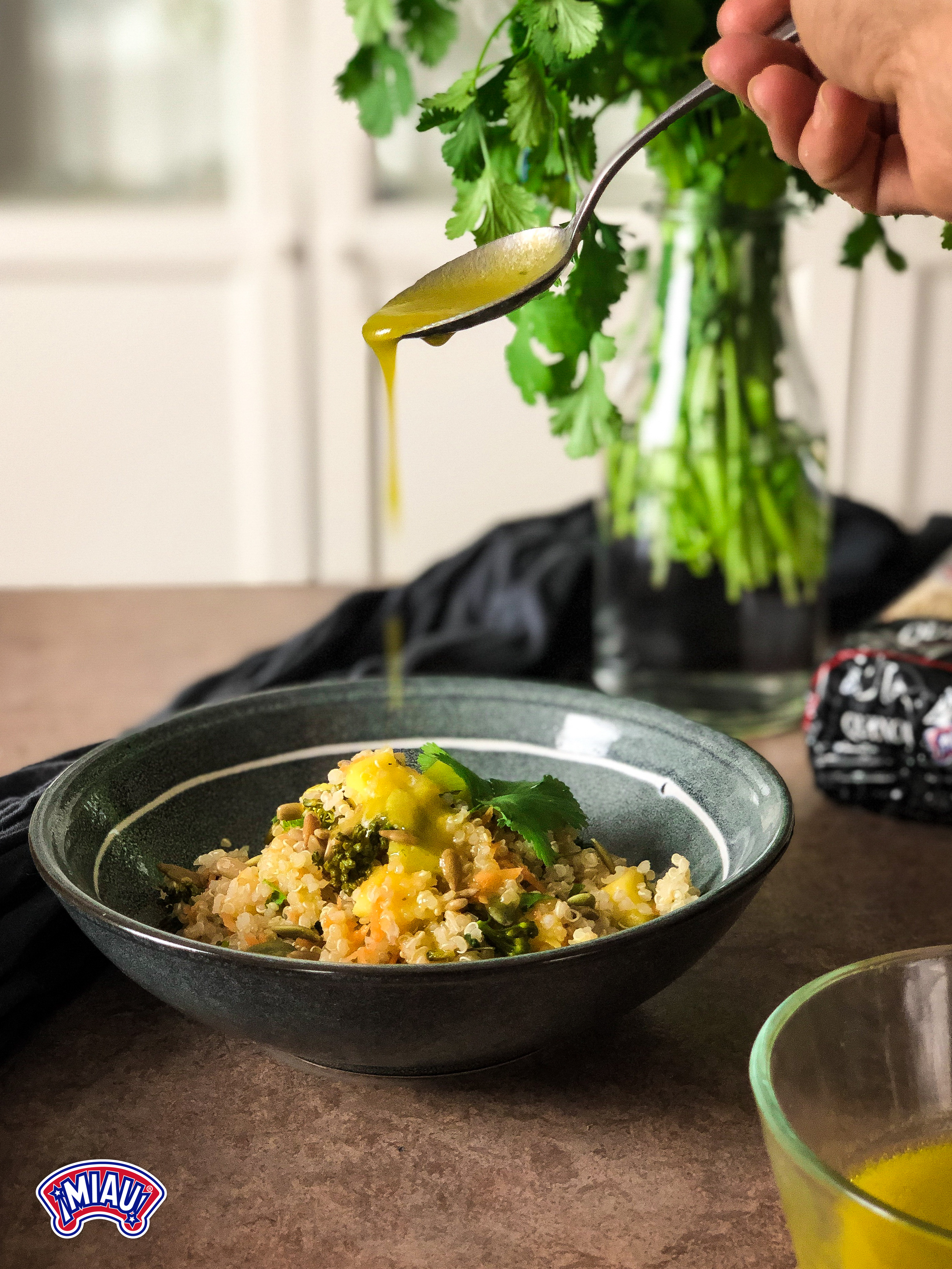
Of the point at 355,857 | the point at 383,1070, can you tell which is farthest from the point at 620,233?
the point at 383,1070

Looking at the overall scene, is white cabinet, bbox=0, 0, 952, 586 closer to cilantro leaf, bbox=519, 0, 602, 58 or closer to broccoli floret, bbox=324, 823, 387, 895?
cilantro leaf, bbox=519, 0, 602, 58

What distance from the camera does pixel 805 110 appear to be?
845mm

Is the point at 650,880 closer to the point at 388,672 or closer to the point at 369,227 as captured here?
the point at 388,672

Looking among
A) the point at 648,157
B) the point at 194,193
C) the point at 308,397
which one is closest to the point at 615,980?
the point at 648,157

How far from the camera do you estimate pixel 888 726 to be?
1.13 m

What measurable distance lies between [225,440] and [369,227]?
0.63m

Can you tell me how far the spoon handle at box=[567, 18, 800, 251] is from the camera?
80 cm

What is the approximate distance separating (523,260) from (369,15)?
0.36 meters

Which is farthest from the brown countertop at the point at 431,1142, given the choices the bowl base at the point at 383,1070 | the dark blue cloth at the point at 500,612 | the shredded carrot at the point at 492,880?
the dark blue cloth at the point at 500,612

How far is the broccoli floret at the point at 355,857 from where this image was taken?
804 millimetres

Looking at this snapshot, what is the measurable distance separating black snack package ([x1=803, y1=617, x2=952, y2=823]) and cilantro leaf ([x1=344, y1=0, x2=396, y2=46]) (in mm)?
654

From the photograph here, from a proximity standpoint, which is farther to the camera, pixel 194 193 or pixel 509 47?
pixel 194 193

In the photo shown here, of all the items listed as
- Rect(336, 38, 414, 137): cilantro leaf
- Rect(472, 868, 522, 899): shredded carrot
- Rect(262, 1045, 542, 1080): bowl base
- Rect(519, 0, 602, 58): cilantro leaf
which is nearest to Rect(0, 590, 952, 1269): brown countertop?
Rect(262, 1045, 542, 1080): bowl base

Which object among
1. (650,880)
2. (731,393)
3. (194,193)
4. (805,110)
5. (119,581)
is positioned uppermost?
(194,193)
